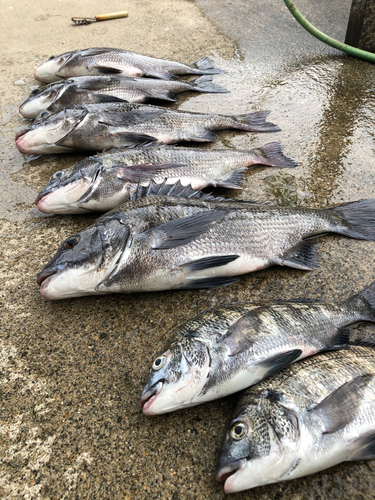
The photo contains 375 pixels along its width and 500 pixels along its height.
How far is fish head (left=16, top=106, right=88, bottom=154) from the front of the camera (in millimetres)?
4242

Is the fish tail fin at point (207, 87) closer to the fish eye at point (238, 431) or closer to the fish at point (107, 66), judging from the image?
the fish at point (107, 66)

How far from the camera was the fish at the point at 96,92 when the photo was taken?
484 cm

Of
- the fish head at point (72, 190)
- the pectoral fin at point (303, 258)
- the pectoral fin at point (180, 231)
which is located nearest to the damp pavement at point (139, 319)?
the pectoral fin at point (303, 258)

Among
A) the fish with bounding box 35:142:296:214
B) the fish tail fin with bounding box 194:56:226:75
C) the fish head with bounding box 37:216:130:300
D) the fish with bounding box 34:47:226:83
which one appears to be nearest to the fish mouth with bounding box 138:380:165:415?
the fish head with bounding box 37:216:130:300

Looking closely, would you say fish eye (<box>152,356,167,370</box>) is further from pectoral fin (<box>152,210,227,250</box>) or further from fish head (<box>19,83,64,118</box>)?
fish head (<box>19,83,64,118</box>)

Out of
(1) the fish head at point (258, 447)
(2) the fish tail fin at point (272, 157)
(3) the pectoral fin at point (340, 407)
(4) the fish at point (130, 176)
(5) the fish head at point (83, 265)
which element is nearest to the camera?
(1) the fish head at point (258, 447)

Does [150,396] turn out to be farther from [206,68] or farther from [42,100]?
[206,68]

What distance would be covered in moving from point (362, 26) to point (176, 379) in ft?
20.8

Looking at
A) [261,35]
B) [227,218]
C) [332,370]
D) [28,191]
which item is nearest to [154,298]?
[227,218]

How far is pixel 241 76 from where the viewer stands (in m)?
5.84

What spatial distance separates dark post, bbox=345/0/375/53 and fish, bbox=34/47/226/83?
7.32 feet

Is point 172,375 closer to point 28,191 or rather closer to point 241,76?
point 28,191

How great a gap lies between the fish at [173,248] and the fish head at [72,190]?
65cm

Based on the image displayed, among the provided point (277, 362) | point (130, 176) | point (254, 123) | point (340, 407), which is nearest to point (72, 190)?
point (130, 176)
